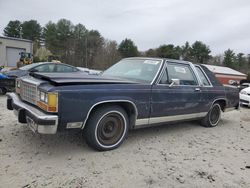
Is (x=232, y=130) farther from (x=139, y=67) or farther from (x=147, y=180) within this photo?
(x=147, y=180)

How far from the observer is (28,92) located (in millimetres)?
3559

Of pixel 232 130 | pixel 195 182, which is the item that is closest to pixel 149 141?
pixel 195 182

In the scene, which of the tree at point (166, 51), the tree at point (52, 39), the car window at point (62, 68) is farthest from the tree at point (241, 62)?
the car window at point (62, 68)

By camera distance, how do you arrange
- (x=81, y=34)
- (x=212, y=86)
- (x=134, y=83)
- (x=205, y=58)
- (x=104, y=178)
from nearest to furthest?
(x=104, y=178) < (x=134, y=83) < (x=212, y=86) < (x=81, y=34) < (x=205, y=58)

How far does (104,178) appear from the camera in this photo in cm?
273

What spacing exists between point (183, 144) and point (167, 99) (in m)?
0.90

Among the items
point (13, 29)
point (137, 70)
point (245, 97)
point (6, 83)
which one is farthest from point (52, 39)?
point (137, 70)

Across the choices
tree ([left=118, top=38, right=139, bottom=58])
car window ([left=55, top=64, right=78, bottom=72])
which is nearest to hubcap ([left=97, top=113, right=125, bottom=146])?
car window ([left=55, top=64, right=78, bottom=72])

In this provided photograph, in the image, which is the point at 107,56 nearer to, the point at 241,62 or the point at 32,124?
the point at 241,62

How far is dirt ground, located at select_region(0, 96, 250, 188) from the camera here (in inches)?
106

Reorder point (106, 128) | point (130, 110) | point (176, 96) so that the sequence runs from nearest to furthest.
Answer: point (106, 128) < point (130, 110) < point (176, 96)

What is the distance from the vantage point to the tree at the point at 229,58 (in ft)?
198

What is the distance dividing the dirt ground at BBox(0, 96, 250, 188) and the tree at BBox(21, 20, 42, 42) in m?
61.3

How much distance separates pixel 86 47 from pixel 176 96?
4923 cm
